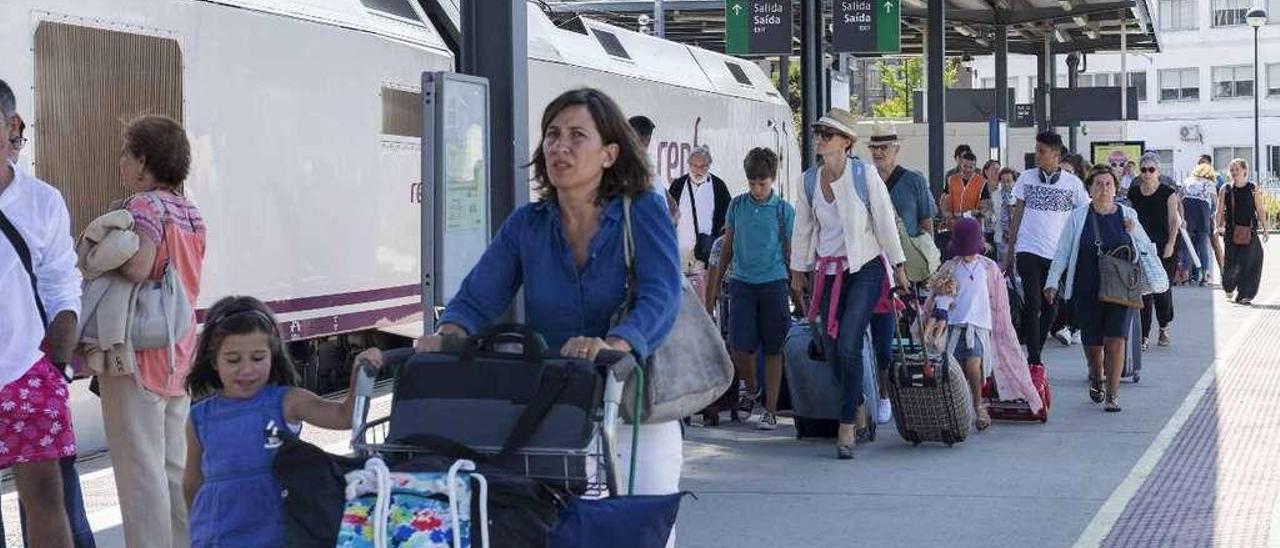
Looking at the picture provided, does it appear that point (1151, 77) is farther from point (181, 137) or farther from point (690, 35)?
point (181, 137)

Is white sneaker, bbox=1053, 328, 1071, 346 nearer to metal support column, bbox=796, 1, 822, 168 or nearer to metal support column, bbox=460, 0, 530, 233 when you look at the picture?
metal support column, bbox=796, 1, 822, 168

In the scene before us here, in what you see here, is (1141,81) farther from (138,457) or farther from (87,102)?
(138,457)

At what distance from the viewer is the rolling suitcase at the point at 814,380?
10.8 metres

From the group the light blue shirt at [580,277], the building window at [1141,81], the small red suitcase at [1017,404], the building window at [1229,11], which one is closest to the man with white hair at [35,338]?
the light blue shirt at [580,277]

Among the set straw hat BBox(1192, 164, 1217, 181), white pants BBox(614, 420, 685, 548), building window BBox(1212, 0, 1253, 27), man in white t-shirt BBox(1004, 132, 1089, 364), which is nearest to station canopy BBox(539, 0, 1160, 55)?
straw hat BBox(1192, 164, 1217, 181)

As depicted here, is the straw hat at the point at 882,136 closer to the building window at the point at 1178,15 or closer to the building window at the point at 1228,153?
the building window at the point at 1228,153

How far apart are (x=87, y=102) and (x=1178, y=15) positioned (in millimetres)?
75040

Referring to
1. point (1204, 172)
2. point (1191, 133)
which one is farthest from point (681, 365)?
point (1191, 133)

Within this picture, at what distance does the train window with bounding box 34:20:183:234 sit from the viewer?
9703 millimetres

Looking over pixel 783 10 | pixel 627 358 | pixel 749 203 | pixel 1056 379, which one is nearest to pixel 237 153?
pixel 749 203

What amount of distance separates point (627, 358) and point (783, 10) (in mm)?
20007

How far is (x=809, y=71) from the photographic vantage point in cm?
1892

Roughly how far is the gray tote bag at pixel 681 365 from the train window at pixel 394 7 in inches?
351

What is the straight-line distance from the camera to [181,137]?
22.7ft
